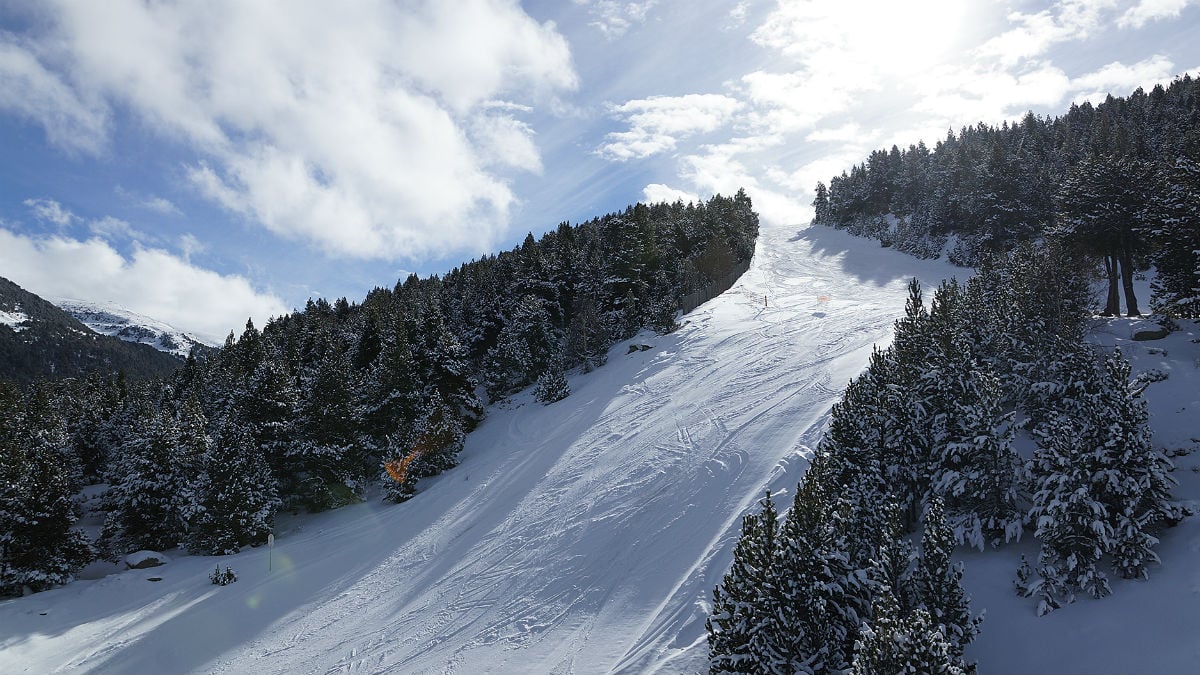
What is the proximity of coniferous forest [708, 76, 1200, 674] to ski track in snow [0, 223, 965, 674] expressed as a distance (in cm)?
386

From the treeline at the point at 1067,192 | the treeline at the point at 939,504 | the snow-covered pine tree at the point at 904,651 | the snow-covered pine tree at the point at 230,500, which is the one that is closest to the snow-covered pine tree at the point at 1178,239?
the treeline at the point at 1067,192

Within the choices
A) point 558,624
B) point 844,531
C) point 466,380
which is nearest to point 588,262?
point 466,380

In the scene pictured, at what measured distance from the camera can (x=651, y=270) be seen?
60250 mm

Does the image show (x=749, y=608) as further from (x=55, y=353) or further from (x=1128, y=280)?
(x=55, y=353)

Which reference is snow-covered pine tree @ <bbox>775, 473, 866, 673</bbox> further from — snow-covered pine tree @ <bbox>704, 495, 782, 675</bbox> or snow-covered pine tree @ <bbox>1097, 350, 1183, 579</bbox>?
snow-covered pine tree @ <bbox>1097, 350, 1183, 579</bbox>

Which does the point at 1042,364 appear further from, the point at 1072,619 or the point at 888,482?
the point at 1072,619

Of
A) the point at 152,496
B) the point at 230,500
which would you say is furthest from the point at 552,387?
the point at 152,496

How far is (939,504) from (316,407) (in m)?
36.2

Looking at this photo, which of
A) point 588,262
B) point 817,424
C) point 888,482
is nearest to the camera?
point 888,482

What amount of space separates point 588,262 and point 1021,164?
54.4m

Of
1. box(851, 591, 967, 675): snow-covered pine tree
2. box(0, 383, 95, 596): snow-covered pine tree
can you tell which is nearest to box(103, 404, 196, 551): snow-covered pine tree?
box(0, 383, 95, 596): snow-covered pine tree

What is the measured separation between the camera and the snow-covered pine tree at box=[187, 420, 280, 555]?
31094 millimetres

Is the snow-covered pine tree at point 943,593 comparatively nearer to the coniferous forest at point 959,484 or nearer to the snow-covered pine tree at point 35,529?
the coniferous forest at point 959,484

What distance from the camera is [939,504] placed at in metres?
11.9
